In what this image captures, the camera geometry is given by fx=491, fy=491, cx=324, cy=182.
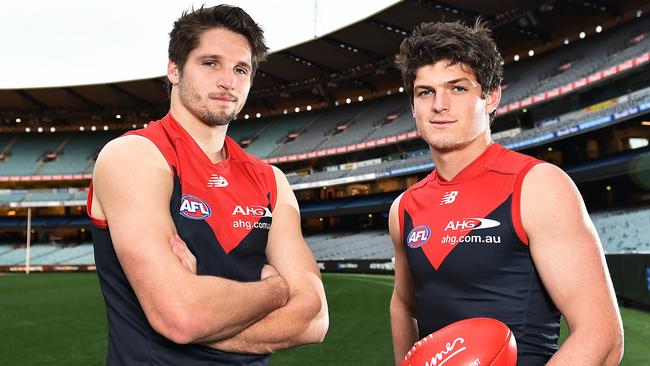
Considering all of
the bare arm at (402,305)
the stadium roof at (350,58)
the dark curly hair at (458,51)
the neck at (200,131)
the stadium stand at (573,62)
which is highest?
the stadium roof at (350,58)

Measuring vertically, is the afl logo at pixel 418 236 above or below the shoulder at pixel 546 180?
below

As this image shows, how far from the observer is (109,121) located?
5078 cm

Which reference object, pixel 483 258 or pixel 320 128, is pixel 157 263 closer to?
pixel 483 258

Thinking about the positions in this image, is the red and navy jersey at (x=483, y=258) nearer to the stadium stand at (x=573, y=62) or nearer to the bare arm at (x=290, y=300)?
the bare arm at (x=290, y=300)

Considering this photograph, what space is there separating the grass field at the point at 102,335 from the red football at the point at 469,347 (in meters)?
4.85

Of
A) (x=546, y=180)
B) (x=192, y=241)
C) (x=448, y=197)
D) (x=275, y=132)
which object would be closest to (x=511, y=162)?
(x=546, y=180)

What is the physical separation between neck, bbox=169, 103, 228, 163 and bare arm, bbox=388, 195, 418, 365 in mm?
1076

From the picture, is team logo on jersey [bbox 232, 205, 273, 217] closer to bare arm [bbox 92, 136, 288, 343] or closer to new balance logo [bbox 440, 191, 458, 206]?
bare arm [bbox 92, 136, 288, 343]

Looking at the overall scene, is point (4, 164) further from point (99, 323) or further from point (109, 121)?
point (99, 323)

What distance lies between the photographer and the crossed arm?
1976 millimetres

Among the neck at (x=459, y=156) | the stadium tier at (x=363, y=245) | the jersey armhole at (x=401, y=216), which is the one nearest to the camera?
the neck at (x=459, y=156)

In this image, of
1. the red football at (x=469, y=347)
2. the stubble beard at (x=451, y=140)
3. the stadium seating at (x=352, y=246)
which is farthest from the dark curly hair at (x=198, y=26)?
the stadium seating at (x=352, y=246)

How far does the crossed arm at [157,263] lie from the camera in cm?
198

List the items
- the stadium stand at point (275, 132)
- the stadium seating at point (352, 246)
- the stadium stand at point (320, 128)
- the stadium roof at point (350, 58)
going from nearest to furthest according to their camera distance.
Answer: the stadium roof at point (350, 58)
the stadium seating at point (352, 246)
the stadium stand at point (320, 128)
the stadium stand at point (275, 132)
